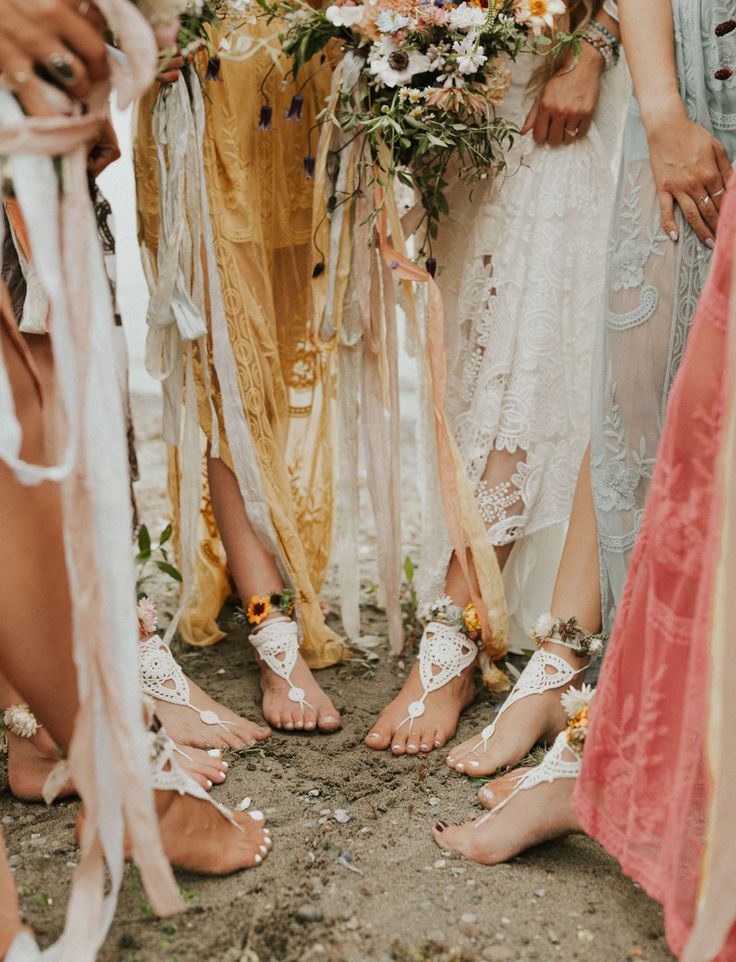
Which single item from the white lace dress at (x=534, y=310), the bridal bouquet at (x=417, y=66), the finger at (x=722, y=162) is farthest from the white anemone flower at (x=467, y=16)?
the finger at (x=722, y=162)

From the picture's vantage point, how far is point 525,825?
1619 millimetres

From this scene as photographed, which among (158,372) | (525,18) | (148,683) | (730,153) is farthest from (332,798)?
(525,18)

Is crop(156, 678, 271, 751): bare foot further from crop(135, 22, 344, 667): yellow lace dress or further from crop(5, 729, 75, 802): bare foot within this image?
crop(135, 22, 344, 667): yellow lace dress

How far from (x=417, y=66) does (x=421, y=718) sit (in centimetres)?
133

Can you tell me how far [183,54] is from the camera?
1829 mm

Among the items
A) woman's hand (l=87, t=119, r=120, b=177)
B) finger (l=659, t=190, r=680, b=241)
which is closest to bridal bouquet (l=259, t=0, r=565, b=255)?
finger (l=659, t=190, r=680, b=241)

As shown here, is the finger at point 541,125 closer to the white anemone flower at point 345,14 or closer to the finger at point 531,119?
the finger at point 531,119

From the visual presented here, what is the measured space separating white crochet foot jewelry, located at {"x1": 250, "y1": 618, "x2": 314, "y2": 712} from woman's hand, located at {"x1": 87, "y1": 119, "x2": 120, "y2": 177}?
1086 mm

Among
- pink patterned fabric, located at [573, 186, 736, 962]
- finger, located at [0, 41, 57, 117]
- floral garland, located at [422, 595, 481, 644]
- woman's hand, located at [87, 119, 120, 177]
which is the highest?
finger, located at [0, 41, 57, 117]

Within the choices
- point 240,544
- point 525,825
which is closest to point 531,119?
point 240,544

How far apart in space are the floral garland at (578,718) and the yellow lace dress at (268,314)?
2.85ft

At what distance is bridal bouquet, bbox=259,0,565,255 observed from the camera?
1.94 m

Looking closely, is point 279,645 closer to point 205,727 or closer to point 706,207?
point 205,727

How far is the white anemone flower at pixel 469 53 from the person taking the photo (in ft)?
6.39
